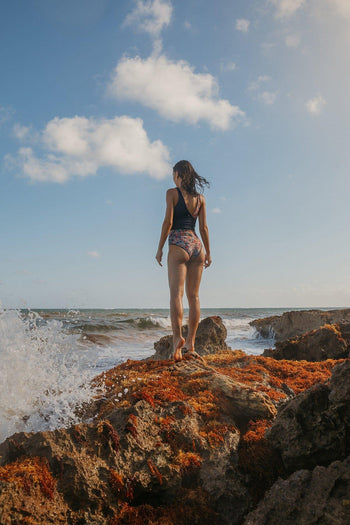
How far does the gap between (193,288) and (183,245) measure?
73 cm

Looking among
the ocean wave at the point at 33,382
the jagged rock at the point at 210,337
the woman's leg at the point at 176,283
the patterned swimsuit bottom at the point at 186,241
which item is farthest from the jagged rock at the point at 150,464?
the jagged rock at the point at 210,337

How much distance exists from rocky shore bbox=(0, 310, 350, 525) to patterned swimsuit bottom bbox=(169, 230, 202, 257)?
2.26 m

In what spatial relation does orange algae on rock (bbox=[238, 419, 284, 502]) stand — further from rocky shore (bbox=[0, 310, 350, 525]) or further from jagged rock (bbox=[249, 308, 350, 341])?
jagged rock (bbox=[249, 308, 350, 341])

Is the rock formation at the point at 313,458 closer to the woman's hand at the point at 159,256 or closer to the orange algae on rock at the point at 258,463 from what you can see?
the orange algae on rock at the point at 258,463

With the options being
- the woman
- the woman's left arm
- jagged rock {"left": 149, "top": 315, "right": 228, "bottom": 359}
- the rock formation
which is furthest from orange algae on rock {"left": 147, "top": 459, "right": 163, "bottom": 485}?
jagged rock {"left": 149, "top": 315, "right": 228, "bottom": 359}

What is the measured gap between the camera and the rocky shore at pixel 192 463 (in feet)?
6.20

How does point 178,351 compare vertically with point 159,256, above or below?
below

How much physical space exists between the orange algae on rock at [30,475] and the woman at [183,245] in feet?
9.44

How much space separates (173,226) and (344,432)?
3539mm

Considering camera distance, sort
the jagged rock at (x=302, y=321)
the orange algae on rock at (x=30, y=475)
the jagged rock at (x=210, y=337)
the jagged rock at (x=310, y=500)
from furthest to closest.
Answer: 1. the jagged rock at (x=302, y=321)
2. the jagged rock at (x=210, y=337)
3. the orange algae on rock at (x=30, y=475)
4. the jagged rock at (x=310, y=500)

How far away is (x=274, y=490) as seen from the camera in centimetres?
208

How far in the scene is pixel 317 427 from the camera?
2.43m

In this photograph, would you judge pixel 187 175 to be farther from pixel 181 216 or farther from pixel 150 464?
pixel 150 464

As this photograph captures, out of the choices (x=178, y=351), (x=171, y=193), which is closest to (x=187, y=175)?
(x=171, y=193)
